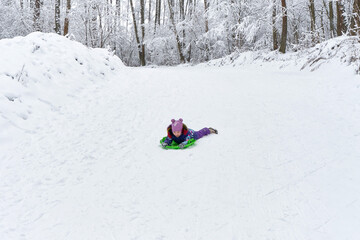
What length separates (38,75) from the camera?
19.1 feet

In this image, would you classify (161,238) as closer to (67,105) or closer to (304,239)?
(304,239)

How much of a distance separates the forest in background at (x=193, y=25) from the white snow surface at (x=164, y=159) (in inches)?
257

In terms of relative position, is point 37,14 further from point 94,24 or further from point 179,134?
point 179,134

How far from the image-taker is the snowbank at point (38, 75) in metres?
4.57

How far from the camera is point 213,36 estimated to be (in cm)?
2006

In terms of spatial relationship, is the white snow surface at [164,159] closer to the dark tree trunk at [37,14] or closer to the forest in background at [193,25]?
the forest in background at [193,25]

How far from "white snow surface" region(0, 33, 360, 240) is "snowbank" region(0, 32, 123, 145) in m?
0.03

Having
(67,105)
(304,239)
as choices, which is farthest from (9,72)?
(304,239)

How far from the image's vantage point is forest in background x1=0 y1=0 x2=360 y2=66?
14.3 meters

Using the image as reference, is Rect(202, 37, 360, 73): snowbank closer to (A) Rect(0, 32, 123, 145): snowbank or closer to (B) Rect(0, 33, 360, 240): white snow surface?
(B) Rect(0, 33, 360, 240): white snow surface

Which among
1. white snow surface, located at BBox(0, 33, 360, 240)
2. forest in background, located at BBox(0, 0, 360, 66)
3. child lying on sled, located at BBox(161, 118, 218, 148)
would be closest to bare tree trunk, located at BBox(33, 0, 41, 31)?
forest in background, located at BBox(0, 0, 360, 66)

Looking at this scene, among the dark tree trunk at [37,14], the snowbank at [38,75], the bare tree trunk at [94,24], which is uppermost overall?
the bare tree trunk at [94,24]

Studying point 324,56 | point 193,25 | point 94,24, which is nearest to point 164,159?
point 324,56

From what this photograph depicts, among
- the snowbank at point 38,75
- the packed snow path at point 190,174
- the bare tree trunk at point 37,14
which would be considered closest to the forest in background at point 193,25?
the bare tree trunk at point 37,14
